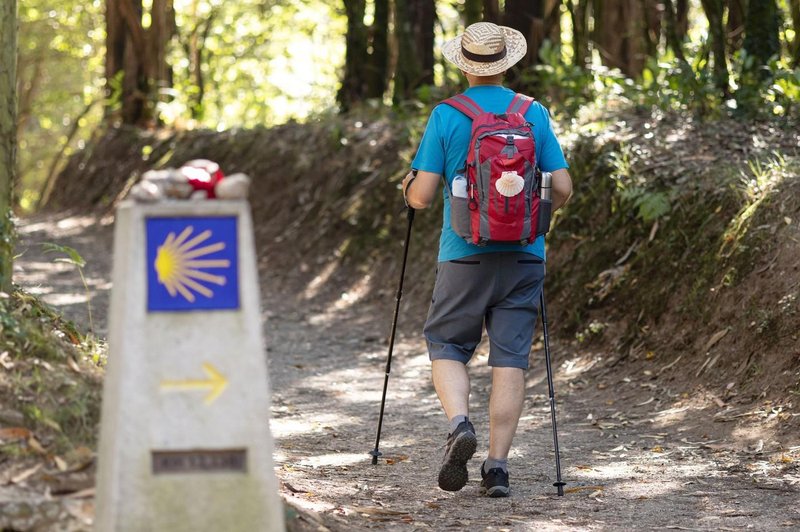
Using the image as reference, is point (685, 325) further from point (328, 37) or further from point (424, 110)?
point (328, 37)

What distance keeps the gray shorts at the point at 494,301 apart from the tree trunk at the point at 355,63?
10.6m

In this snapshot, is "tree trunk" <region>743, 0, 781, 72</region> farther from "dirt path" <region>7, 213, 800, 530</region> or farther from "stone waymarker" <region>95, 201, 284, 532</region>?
"stone waymarker" <region>95, 201, 284, 532</region>

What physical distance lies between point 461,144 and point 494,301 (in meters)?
0.77

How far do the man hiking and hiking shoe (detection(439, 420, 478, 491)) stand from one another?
0.05ft

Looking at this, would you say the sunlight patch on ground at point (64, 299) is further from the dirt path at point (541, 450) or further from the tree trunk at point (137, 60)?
the tree trunk at point (137, 60)

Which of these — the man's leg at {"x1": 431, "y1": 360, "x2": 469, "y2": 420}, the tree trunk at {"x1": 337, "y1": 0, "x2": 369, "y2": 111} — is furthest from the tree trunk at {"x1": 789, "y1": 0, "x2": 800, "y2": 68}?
the man's leg at {"x1": 431, "y1": 360, "x2": 469, "y2": 420}

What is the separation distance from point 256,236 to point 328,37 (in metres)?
14.4

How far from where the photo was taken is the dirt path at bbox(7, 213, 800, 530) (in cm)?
489

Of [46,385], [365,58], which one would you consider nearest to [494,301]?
[46,385]

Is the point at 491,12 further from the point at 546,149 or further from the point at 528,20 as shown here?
the point at 546,149

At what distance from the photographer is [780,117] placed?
30.7 ft

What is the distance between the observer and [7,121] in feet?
18.0

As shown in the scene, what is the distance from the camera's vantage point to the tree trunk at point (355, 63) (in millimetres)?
15570

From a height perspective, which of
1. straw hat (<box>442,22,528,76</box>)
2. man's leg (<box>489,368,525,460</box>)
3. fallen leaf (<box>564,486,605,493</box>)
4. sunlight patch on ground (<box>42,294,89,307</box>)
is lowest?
fallen leaf (<box>564,486,605,493</box>)
